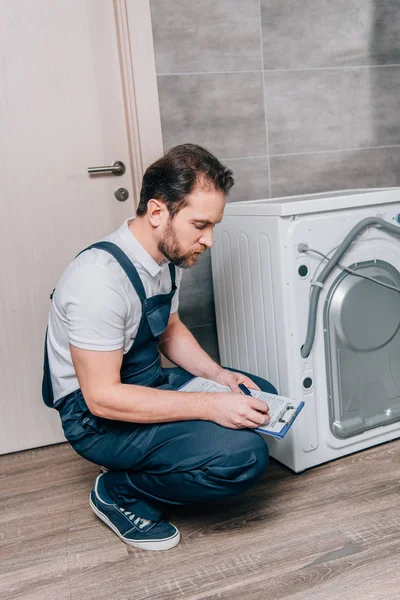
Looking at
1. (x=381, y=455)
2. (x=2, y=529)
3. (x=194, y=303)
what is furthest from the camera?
(x=194, y=303)

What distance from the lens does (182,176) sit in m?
1.35

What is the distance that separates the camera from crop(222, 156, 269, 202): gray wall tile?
218cm

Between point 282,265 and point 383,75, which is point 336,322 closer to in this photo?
point 282,265

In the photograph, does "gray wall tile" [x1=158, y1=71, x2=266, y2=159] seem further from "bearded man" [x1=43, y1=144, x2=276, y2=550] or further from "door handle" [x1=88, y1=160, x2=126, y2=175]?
"bearded man" [x1=43, y1=144, x2=276, y2=550]

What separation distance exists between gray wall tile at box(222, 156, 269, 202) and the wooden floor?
100cm

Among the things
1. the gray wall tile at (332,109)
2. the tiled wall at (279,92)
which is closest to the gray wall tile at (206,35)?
the tiled wall at (279,92)

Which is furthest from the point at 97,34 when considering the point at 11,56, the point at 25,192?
the point at 25,192

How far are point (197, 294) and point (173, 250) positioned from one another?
810 mm

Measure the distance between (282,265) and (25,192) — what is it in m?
0.94

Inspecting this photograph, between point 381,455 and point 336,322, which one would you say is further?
point 381,455

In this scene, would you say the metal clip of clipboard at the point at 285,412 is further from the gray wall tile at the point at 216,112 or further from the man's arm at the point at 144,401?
the gray wall tile at the point at 216,112

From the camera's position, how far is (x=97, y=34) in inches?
77.3

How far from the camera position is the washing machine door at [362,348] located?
1688 mm

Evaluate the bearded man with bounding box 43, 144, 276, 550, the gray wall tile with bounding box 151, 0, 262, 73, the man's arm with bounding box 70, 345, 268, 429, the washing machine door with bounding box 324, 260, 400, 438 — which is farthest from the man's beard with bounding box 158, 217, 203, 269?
the gray wall tile with bounding box 151, 0, 262, 73
